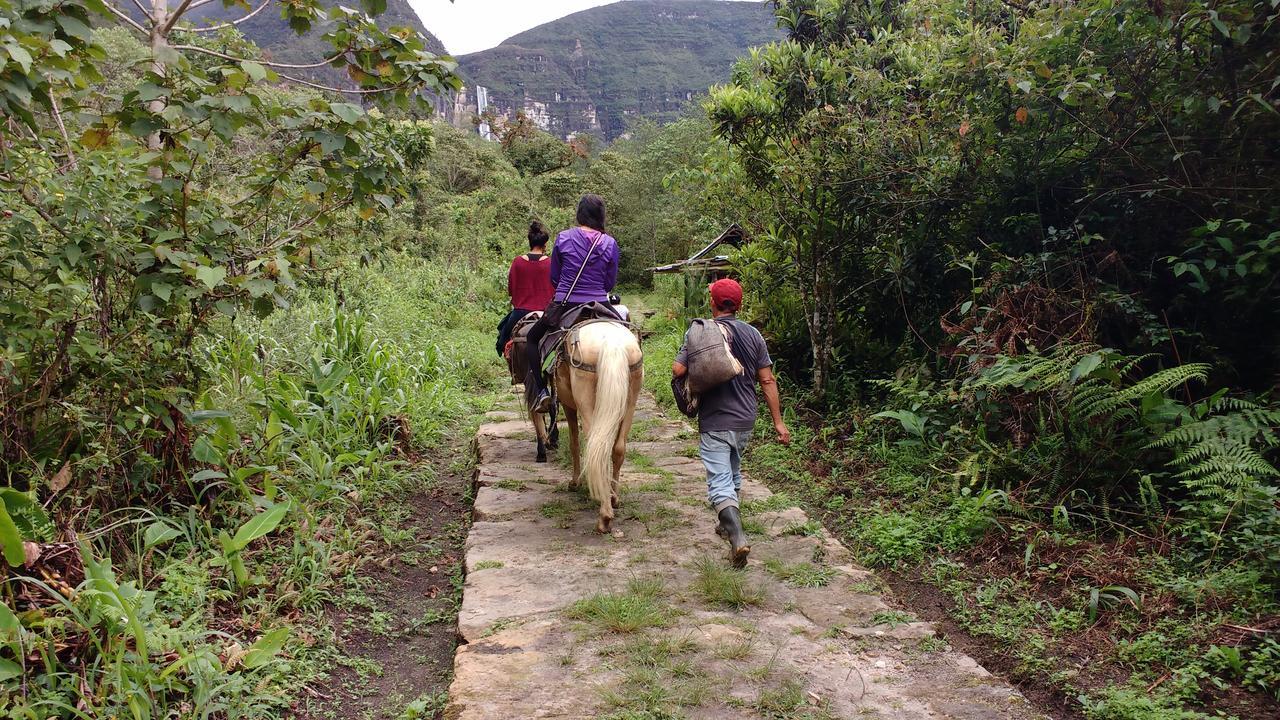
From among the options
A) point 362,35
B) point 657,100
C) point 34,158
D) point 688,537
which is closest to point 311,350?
point 34,158

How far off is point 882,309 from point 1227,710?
4664 mm

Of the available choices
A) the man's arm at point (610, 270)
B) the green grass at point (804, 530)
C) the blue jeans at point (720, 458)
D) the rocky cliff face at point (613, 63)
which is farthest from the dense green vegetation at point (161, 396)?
the rocky cliff face at point (613, 63)

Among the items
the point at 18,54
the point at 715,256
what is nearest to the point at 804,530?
the point at 18,54

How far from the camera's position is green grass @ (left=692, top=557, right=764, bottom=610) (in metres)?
3.73

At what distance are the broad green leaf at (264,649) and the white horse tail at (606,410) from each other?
1.93 m

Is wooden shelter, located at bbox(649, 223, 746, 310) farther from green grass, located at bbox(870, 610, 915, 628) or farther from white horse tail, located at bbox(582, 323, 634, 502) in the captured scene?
green grass, located at bbox(870, 610, 915, 628)

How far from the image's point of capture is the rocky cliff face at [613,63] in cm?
10181

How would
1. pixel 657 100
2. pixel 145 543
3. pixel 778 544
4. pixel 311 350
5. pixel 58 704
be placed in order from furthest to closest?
pixel 657 100 → pixel 311 350 → pixel 778 544 → pixel 145 543 → pixel 58 704

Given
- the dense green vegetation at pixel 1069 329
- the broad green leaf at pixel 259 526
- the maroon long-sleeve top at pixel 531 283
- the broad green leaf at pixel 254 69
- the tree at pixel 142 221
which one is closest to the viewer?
the broad green leaf at pixel 254 69

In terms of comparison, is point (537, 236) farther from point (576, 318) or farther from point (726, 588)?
point (726, 588)

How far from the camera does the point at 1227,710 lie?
2727 mm

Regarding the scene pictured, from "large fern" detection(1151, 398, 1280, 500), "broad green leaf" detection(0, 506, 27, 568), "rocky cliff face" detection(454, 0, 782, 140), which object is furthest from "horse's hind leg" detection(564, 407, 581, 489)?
"rocky cliff face" detection(454, 0, 782, 140)

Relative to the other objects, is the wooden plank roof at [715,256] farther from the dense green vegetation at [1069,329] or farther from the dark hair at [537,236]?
the dark hair at [537,236]

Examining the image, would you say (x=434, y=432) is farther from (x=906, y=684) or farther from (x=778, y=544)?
(x=906, y=684)
